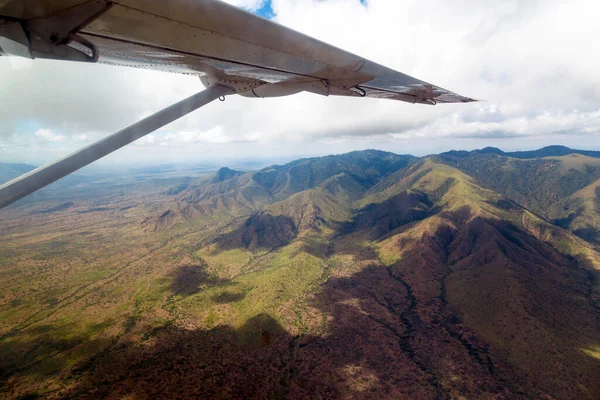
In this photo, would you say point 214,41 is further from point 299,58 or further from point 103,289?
point 103,289

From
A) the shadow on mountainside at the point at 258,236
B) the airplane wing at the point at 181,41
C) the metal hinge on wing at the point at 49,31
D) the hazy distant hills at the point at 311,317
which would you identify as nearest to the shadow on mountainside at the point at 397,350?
the hazy distant hills at the point at 311,317

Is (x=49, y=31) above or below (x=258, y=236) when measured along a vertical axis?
above

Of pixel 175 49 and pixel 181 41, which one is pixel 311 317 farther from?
pixel 181 41

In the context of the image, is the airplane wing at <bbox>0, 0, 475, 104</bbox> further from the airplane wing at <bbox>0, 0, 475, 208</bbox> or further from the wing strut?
the wing strut

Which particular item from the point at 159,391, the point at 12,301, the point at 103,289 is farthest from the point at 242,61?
the point at 12,301

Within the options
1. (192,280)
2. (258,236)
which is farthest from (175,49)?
(258,236)

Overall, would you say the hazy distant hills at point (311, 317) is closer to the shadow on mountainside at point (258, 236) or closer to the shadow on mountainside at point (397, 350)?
the shadow on mountainside at point (397, 350)
